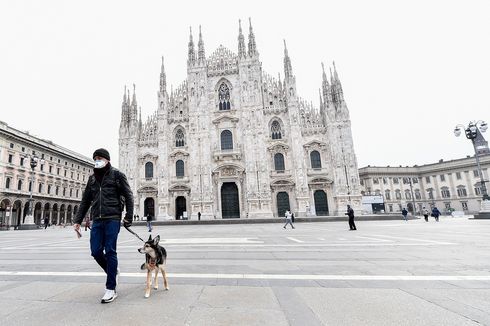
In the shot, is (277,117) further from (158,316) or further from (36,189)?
(36,189)

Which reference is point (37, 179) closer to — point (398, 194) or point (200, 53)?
point (200, 53)

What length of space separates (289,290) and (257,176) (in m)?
26.7

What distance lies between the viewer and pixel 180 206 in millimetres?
31391

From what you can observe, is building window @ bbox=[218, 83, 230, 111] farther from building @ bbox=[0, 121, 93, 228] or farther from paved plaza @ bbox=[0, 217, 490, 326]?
paved plaza @ bbox=[0, 217, 490, 326]

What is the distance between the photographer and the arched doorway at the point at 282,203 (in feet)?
98.4

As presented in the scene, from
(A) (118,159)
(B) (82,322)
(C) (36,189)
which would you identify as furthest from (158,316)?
(C) (36,189)

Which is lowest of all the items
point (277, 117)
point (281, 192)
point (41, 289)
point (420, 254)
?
point (420, 254)

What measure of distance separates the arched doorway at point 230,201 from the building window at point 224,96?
1022 centimetres

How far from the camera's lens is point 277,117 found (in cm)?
3178

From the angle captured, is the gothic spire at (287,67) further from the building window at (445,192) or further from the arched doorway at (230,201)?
the building window at (445,192)

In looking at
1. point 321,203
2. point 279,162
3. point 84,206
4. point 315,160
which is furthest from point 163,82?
point 84,206

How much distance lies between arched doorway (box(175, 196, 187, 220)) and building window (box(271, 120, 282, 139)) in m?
13.9

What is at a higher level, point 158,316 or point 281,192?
point 281,192

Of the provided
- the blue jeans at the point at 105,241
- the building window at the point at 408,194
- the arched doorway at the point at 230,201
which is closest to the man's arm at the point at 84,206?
the blue jeans at the point at 105,241
